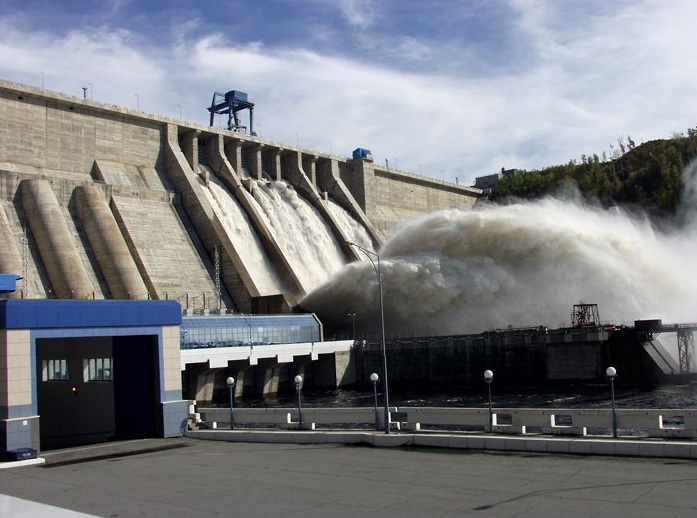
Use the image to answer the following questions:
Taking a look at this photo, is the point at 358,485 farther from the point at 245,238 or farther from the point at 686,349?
the point at 245,238

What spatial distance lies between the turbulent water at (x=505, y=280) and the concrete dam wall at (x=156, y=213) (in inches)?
357

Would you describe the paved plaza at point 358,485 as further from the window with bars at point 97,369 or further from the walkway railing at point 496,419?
the window with bars at point 97,369

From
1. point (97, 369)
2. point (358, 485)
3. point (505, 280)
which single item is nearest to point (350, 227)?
point (505, 280)

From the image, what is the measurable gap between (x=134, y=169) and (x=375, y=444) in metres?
55.4

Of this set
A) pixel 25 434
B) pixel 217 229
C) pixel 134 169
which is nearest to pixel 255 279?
pixel 217 229

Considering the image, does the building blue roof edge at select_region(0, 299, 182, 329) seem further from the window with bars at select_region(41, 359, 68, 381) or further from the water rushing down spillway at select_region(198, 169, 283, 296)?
the water rushing down spillway at select_region(198, 169, 283, 296)

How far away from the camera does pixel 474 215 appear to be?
74.8 meters

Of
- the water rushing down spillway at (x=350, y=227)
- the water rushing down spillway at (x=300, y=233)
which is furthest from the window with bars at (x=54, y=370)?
the water rushing down spillway at (x=350, y=227)

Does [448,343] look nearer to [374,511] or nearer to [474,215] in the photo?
[474,215]

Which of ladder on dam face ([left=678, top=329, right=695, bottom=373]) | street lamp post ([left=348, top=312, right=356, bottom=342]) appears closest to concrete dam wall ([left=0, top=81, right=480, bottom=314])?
street lamp post ([left=348, top=312, right=356, bottom=342])

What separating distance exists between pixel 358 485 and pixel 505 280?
5709cm

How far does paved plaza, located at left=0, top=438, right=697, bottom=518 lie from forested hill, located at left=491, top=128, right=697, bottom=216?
104 m

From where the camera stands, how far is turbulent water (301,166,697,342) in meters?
73.1

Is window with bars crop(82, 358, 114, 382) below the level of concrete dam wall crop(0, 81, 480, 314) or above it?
below
